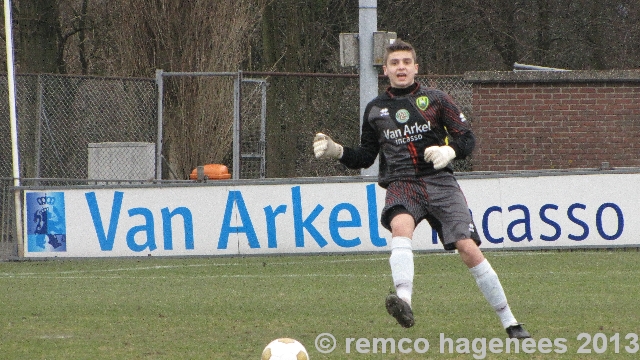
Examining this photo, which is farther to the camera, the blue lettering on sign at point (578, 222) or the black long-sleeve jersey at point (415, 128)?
the blue lettering on sign at point (578, 222)

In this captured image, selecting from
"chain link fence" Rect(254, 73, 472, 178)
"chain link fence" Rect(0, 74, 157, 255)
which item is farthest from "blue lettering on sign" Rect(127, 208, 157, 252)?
"chain link fence" Rect(254, 73, 472, 178)

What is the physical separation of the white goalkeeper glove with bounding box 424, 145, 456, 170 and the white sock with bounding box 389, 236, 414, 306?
19.5 inches

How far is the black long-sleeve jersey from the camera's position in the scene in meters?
7.07

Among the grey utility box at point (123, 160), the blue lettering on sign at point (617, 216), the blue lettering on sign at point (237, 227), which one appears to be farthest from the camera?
the grey utility box at point (123, 160)

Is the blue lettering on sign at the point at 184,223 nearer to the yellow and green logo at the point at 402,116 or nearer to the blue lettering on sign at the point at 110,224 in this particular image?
the blue lettering on sign at the point at 110,224

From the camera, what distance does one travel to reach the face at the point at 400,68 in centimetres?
702

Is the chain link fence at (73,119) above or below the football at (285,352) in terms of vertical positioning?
above

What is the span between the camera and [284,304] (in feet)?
30.0

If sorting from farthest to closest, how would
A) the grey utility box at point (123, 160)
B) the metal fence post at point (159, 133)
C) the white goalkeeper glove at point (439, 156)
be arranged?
the grey utility box at point (123, 160)
the metal fence post at point (159, 133)
the white goalkeeper glove at point (439, 156)

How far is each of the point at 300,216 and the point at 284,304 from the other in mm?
4959

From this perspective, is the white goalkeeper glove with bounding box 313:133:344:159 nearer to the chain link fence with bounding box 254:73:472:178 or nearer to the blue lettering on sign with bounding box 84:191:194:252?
the blue lettering on sign with bounding box 84:191:194:252

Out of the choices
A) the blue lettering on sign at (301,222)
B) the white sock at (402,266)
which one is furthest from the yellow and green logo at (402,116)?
the blue lettering on sign at (301,222)

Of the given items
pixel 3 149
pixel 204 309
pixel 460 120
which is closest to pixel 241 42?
pixel 3 149

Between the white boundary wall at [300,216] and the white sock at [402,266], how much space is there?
6.91 metres
